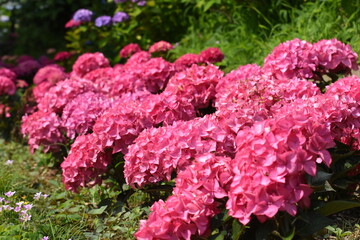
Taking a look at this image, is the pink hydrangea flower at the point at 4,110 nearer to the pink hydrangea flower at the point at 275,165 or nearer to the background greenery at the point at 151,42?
the background greenery at the point at 151,42

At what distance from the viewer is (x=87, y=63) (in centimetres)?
467

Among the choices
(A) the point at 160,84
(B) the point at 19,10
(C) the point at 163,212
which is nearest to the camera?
(C) the point at 163,212

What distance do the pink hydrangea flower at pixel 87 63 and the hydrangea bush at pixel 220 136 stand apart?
2.60 feet

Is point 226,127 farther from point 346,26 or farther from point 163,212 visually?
point 346,26

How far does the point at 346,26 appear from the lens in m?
4.00

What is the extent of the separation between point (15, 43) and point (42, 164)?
19.1 feet

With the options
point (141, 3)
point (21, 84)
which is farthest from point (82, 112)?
point (141, 3)

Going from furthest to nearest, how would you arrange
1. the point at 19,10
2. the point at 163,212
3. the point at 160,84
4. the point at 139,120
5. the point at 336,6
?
the point at 19,10
the point at 336,6
the point at 160,84
the point at 139,120
the point at 163,212

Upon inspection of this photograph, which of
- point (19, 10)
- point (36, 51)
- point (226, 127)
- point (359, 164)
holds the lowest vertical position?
point (36, 51)

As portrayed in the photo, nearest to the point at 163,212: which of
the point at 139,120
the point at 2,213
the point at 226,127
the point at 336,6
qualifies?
the point at 226,127

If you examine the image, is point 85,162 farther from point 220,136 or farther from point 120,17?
point 120,17

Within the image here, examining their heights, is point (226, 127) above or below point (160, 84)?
above

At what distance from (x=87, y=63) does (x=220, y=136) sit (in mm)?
2658

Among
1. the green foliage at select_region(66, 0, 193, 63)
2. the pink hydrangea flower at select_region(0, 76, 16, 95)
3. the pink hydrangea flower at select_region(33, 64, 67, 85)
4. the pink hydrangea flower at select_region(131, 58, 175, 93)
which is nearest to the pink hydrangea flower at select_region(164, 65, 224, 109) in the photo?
the pink hydrangea flower at select_region(131, 58, 175, 93)
